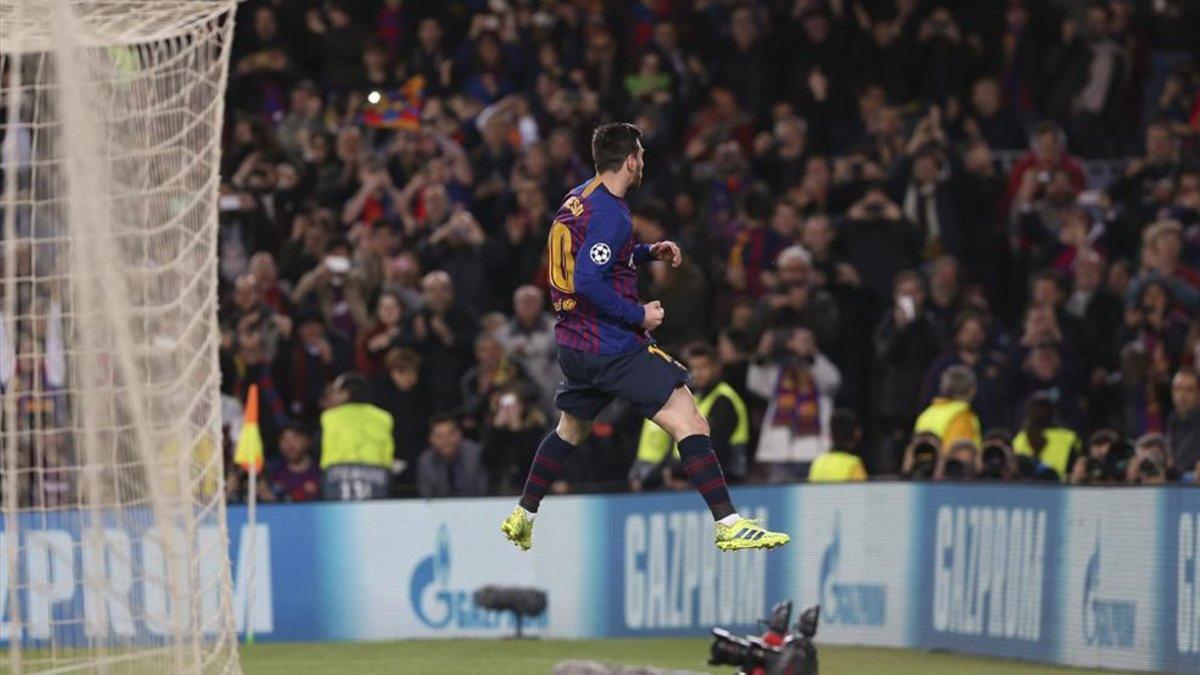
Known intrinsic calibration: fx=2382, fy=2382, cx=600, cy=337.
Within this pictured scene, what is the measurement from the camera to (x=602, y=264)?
11125mm

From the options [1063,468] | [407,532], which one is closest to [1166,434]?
[1063,468]

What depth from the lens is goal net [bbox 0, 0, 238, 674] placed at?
9539mm

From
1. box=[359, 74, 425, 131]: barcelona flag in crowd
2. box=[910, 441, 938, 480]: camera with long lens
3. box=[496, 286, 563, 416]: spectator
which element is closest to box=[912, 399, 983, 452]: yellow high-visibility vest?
box=[910, 441, 938, 480]: camera with long lens

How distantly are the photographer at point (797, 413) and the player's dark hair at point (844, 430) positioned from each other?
1.00 meters

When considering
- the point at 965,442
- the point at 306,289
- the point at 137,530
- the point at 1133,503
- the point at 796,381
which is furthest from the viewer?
the point at 306,289

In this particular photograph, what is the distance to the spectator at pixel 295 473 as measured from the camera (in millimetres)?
18234

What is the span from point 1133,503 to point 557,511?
4528 mm

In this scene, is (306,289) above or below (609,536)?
above

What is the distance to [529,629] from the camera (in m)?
17.1

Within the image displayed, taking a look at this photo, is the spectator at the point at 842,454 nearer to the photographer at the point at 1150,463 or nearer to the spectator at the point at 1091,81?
the photographer at the point at 1150,463

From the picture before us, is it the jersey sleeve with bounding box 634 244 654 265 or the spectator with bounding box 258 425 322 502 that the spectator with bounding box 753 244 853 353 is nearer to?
the spectator with bounding box 258 425 322 502

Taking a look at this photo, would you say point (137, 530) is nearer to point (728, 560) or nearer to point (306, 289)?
point (728, 560)

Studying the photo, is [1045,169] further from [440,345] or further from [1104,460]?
[440,345]

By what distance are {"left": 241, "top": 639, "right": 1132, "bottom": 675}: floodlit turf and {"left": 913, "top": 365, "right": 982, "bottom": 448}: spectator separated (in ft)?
5.79
